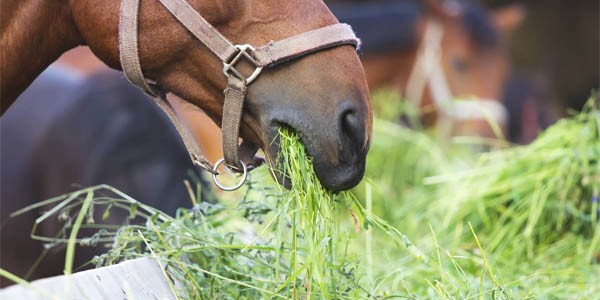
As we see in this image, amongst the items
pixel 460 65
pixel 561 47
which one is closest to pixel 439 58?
pixel 460 65

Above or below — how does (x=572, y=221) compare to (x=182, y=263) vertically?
below

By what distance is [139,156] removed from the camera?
284 cm

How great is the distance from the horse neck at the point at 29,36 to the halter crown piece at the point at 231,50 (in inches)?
7.6

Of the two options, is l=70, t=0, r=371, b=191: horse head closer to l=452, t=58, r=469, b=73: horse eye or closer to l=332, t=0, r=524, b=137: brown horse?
l=332, t=0, r=524, b=137: brown horse

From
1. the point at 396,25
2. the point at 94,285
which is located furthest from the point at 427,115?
the point at 94,285

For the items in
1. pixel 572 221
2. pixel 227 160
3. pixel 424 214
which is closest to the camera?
pixel 227 160

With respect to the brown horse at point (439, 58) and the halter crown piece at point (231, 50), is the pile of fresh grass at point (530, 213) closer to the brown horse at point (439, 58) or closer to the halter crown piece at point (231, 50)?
the halter crown piece at point (231, 50)

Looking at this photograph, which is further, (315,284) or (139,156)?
(139,156)

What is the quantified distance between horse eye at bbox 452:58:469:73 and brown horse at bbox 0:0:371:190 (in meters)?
4.17

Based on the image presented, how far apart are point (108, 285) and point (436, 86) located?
4.36 m

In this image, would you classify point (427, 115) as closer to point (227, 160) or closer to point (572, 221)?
point (572, 221)

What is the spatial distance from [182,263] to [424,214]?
4.22 feet

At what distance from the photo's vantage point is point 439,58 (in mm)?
5617

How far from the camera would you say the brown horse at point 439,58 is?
→ 534 centimetres
